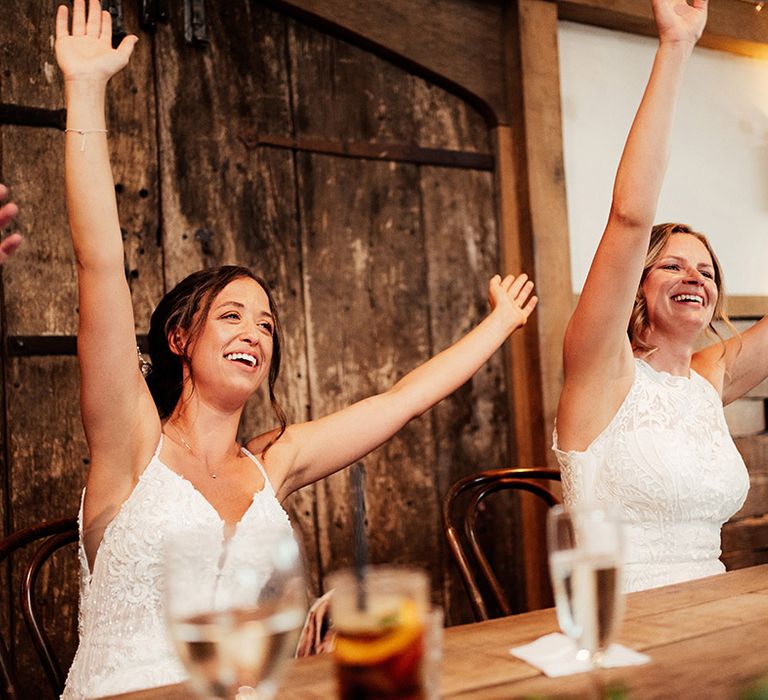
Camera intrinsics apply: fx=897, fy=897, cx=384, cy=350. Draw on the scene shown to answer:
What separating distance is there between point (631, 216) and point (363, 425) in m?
0.73

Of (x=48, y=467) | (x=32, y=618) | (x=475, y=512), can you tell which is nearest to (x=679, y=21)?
(x=475, y=512)

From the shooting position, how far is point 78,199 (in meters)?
1.49

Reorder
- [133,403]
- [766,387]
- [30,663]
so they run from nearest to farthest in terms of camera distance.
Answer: [133,403] < [30,663] < [766,387]

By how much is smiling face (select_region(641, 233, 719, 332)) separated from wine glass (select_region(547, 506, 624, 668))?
145cm

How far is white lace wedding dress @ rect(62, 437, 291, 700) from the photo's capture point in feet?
5.30

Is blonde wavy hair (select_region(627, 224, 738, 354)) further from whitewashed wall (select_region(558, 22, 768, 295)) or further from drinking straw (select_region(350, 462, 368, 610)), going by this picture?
drinking straw (select_region(350, 462, 368, 610))

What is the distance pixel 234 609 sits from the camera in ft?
2.38

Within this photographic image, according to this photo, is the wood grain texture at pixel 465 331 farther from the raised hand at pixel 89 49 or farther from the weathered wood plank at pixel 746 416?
the raised hand at pixel 89 49

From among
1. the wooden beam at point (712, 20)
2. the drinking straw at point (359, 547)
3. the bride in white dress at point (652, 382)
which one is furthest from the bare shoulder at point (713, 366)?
the drinking straw at point (359, 547)

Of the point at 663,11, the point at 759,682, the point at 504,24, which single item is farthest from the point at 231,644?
the point at 504,24

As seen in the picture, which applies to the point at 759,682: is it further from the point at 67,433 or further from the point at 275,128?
the point at 275,128

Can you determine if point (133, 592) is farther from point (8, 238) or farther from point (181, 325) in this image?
point (8, 238)

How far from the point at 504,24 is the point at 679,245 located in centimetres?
135

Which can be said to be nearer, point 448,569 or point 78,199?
point 78,199
